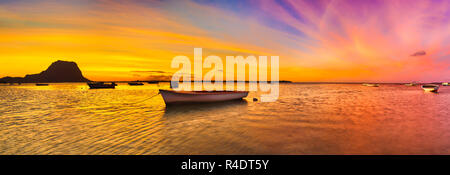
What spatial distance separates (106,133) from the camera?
9688mm

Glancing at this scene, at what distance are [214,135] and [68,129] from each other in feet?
27.1
